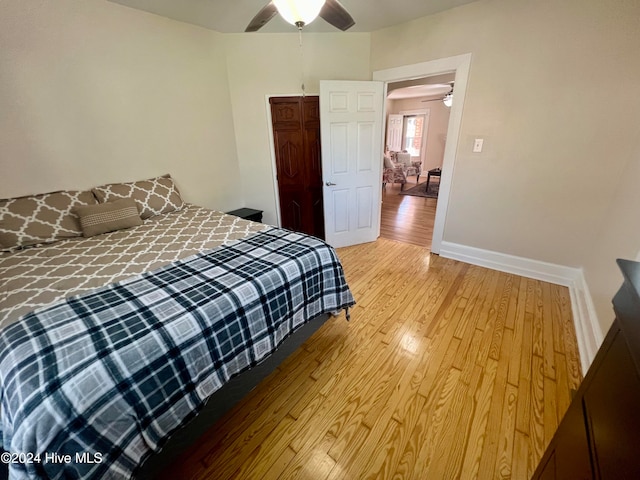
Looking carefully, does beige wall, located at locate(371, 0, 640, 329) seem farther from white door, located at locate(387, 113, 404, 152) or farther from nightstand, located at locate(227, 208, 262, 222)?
white door, located at locate(387, 113, 404, 152)

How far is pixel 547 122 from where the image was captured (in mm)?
2176

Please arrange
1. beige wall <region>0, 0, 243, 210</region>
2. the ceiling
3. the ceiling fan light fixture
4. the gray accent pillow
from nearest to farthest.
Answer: the ceiling fan light fixture
beige wall <region>0, 0, 243, 210</region>
the gray accent pillow
the ceiling

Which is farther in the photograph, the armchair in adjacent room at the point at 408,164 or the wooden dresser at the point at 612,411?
the armchair in adjacent room at the point at 408,164

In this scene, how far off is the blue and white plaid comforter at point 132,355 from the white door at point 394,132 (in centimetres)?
817

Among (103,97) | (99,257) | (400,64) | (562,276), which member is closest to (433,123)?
(400,64)

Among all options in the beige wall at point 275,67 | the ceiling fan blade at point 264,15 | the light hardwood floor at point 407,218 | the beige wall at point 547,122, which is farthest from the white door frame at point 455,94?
the ceiling fan blade at point 264,15

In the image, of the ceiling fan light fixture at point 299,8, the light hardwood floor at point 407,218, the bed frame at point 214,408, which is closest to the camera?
the bed frame at point 214,408

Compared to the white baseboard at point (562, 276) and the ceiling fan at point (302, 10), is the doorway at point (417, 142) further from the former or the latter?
the ceiling fan at point (302, 10)

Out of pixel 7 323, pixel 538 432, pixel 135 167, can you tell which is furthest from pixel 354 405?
pixel 135 167

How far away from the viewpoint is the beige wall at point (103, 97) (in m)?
1.83

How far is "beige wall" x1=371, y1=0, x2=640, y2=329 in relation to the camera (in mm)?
1867

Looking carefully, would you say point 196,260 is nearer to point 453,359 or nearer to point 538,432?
point 453,359

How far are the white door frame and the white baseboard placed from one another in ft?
1.00

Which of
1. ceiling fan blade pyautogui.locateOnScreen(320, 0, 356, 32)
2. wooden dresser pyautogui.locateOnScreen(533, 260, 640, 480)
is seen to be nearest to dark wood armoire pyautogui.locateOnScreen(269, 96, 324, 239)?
ceiling fan blade pyautogui.locateOnScreen(320, 0, 356, 32)
